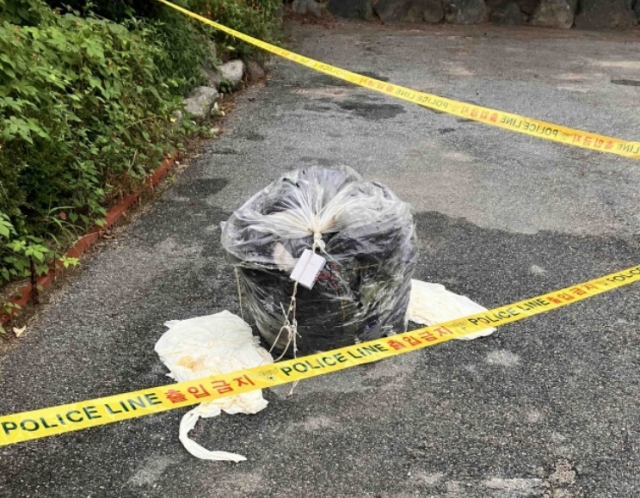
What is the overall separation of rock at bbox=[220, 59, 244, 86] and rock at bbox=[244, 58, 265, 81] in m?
0.26

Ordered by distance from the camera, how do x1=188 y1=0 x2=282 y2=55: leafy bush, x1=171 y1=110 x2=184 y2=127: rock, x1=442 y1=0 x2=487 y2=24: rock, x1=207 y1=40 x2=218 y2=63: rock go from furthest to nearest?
x1=442 y1=0 x2=487 y2=24: rock → x1=188 y1=0 x2=282 y2=55: leafy bush → x1=207 y1=40 x2=218 y2=63: rock → x1=171 y1=110 x2=184 y2=127: rock

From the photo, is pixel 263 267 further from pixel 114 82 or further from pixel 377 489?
pixel 114 82

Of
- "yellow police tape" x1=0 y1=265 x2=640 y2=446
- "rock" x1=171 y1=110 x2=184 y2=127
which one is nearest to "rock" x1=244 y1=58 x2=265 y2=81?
"rock" x1=171 y1=110 x2=184 y2=127

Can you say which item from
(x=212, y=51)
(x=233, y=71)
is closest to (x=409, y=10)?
(x=233, y=71)

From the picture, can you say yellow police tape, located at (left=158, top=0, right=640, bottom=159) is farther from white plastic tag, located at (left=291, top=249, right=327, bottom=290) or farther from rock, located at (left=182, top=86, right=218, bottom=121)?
white plastic tag, located at (left=291, top=249, right=327, bottom=290)

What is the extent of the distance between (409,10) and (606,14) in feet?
12.7

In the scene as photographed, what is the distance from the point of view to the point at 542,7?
501 inches

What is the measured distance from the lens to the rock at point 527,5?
12.9 m

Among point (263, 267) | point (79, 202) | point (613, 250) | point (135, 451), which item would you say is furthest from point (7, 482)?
point (613, 250)

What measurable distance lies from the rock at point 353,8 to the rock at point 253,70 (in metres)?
5.18

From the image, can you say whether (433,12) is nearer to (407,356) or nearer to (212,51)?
(212,51)

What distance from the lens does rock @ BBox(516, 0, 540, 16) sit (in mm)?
12919

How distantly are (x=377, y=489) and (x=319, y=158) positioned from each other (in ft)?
12.9

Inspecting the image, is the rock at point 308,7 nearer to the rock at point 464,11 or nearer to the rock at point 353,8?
the rock at point 353,8
